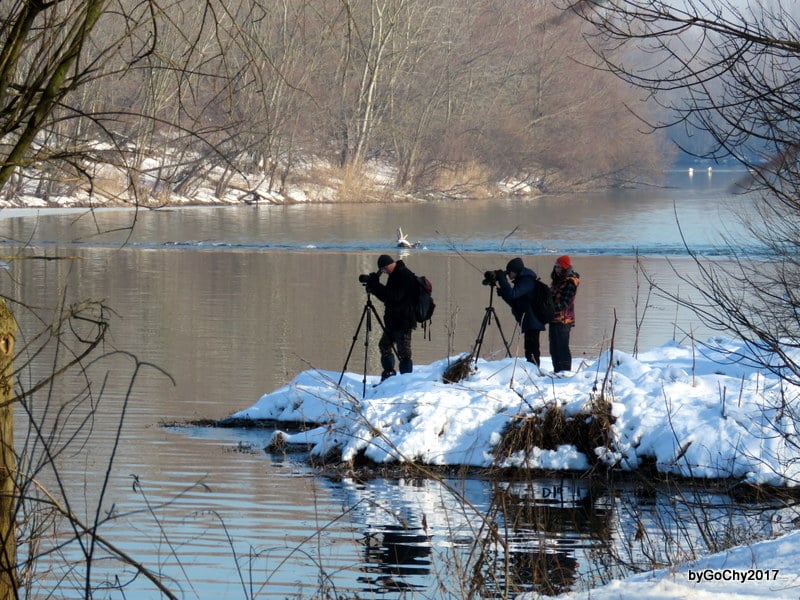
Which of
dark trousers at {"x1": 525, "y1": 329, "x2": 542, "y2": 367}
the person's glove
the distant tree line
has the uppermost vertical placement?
the distant tree line

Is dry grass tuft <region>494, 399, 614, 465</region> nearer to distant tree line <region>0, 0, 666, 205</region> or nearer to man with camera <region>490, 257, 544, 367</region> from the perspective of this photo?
man with camera <region>490, 257, 544, 367</region>

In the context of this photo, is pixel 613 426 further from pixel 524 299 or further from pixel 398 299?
pixel 398 299

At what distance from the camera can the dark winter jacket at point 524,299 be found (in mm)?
13289

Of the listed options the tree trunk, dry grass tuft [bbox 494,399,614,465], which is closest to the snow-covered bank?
dry grass tuft [bbox 494,399,614,465]

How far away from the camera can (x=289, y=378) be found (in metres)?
16.2

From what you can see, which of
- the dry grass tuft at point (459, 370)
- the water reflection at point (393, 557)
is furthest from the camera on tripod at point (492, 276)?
the water reflection at point (393, 557)

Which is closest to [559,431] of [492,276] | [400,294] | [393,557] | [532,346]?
[492,276]

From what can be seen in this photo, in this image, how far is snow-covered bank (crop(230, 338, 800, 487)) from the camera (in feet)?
35.4

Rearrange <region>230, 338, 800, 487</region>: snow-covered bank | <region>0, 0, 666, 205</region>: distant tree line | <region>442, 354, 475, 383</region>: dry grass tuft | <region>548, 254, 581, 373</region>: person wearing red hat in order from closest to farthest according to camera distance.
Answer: <region>230, 338, 800, 487</region>: snow-covered bank
<region>442, 354, 475, 383</region>: dry grass tuft
<region>548, 254, 581, 373</region>: person wearing red hat
<region>0, 0, 666, 205</region>: distant tree line

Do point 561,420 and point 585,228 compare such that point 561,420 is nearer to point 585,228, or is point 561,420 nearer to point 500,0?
point 585,228

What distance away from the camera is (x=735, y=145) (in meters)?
6.18

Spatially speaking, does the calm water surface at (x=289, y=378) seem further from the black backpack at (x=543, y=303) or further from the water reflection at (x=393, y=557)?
the black backpack at (x=543, y=303)

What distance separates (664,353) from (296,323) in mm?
8776

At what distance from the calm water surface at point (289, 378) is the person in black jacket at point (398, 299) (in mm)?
617
